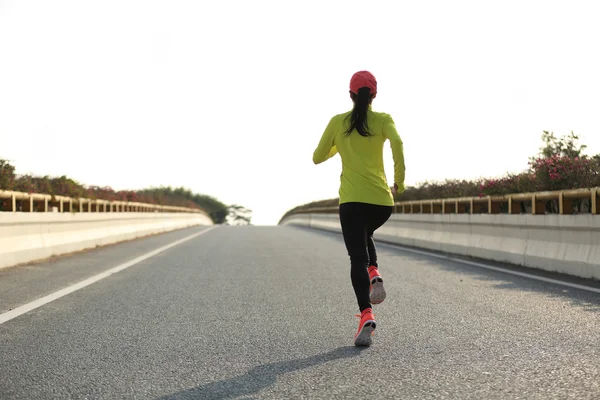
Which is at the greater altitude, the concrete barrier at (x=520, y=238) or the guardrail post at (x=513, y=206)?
the guardrail post at (x=513, y=206)

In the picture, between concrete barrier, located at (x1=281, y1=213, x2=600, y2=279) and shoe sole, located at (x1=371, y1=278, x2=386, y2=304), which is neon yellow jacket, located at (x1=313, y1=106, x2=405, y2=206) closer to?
shoe sole, located at (x1=371, y1=278, x2=386, y2=304)

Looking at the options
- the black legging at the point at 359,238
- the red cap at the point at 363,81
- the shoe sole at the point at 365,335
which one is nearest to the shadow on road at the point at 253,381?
the shoe sole at the point at 365,335

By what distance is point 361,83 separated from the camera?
242 inches

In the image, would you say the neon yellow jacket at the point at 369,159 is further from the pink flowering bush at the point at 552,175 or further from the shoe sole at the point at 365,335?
the pink flowering bush at the point at 552,175

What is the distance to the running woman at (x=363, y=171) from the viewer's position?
6113 millimetres

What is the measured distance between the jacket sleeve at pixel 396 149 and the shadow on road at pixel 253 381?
1.50 metres

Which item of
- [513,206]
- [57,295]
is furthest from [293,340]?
[513,206]

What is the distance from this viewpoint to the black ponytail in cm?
612

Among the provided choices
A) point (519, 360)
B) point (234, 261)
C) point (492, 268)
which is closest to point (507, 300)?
point (519, 360)

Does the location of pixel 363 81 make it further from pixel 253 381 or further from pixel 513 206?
pixel 513 206

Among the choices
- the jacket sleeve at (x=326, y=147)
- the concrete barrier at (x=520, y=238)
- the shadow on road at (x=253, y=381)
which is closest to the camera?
the shadow on road at (x=253, y=381)

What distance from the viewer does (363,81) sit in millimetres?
6156

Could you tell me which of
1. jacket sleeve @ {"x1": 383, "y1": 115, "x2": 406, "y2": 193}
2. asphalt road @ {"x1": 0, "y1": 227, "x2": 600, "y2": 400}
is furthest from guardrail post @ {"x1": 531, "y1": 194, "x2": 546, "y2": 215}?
jacket sleeve @ {"x1": 383, "y1": 115, "x2": 406, "y2": 193}

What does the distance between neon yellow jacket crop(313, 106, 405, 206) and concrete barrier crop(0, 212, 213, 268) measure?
799 cm
